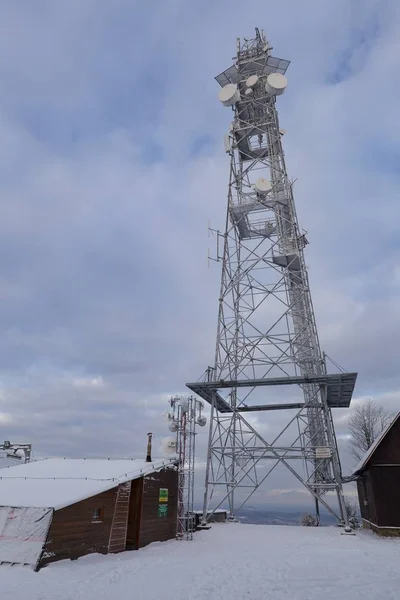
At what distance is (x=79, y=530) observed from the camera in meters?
15.0

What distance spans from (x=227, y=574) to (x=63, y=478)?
840cm

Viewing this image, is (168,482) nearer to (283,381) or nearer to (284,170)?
(283,381)

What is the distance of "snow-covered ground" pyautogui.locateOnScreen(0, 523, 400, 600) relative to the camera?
1032 centimetres

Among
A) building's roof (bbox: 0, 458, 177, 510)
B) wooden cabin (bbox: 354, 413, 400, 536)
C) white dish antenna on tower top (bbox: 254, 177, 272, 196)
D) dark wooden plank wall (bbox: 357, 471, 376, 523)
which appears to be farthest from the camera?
white dish antenna on tower top (bbox: 254, 177, 272, 196)

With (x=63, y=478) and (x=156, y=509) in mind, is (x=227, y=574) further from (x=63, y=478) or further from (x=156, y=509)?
(x=63, y=478)

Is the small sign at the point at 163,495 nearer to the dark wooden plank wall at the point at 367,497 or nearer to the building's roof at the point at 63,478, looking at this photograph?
the building's roof at the point at 63,478

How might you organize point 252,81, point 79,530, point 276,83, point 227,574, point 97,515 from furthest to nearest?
point 252,81 → point 276,83 → point 97,515 → point 79,530 → point 227,574

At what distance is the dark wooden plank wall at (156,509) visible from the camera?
18719mm

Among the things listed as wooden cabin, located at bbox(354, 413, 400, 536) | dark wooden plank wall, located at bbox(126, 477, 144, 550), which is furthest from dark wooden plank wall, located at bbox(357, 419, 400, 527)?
dark wooden plank wall, located at bbox(126, 477, 144, 550)

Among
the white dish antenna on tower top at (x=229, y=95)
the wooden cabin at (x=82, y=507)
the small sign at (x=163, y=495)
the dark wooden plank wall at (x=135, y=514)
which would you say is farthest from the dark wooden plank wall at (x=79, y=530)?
the white dish antenna on tower top at (x=229, y=95)

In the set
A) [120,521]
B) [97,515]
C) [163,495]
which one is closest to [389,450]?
[163,495]

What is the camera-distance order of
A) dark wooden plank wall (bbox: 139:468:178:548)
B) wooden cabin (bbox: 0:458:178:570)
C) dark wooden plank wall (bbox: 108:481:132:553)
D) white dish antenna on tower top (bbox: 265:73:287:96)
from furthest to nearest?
white dish antenna on tower top (bbox: 265:73:287:96) < dark wooden plank wall (bbox: 139:468:178:548) < dark wooden plank wall (bbox: 108:481:132:553) < wooden cabin (bbox: 0:458:178:570)

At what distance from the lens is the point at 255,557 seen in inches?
587

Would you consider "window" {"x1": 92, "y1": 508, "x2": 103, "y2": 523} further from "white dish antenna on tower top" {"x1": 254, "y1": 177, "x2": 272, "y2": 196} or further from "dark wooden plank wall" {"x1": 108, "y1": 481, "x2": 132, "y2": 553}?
"white dish antenna on tower top" {"x1": 254, "y1": 177, "x2": 272, "y2": 196}
